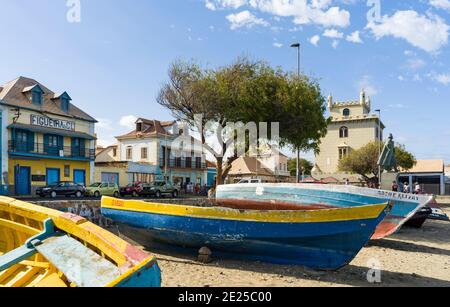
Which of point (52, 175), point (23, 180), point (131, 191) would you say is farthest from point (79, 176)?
point (131, 191)

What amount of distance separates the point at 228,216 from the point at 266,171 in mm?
55862

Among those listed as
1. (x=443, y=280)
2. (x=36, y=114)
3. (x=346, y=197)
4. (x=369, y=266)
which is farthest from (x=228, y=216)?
(x=36, y=114)

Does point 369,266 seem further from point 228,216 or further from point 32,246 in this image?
point 32,246

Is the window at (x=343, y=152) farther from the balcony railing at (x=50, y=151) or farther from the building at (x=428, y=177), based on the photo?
the balcony railing at (x=50, y=151)

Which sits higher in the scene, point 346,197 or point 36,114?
point 36,114

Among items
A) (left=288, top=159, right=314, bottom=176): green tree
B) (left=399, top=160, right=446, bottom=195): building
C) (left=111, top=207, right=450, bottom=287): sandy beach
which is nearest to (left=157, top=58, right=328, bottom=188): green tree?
(left=111, top=207, right=450, bottom=287): sandy beach

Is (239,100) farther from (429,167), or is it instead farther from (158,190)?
(429,167)

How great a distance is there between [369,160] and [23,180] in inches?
1734

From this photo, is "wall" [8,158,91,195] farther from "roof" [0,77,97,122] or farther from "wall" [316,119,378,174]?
"wall" [316,119,378,174]

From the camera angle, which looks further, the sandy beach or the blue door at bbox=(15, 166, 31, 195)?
the blue door at bbox=(15, 166, 31, 195)

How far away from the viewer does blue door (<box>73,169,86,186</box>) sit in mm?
36062

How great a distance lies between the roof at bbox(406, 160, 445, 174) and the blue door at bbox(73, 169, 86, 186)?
4973 centimetres
